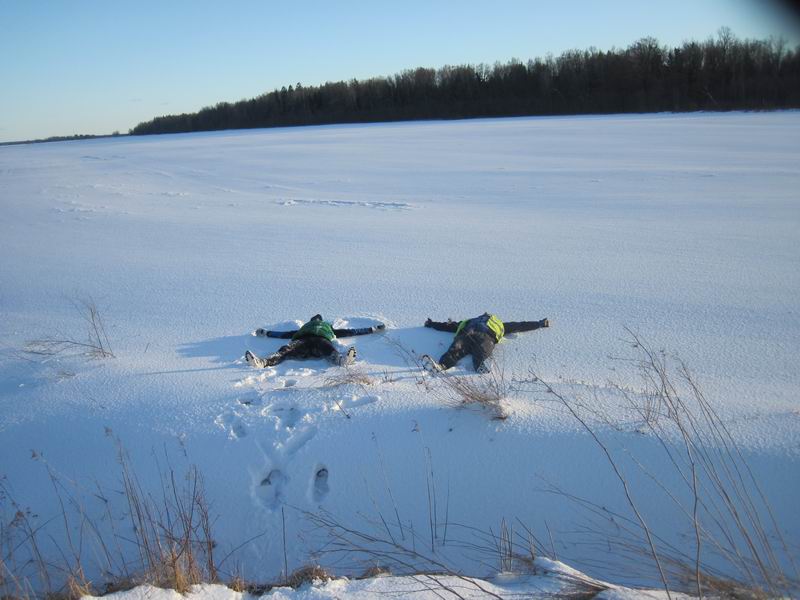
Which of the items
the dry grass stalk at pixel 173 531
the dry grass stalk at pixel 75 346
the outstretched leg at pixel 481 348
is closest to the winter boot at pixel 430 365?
the outstretched leg at pixel 481 348

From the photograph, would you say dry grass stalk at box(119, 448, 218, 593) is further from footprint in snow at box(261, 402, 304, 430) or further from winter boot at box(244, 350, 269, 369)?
winter boot at box(244, 350, 269, 369)

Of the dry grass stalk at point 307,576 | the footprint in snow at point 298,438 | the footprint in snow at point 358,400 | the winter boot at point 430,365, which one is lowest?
the dry grass stalk at point 307,576

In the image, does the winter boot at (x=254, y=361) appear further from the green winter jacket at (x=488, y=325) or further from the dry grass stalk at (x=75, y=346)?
the green winter jacket at (x=488, y=325)

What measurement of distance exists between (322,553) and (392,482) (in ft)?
1.85

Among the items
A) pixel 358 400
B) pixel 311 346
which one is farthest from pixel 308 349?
pixel 358 400

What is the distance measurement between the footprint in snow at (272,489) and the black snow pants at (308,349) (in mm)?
1468

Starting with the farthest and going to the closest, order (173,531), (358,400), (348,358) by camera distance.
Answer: (348,358) → (358,400) → (173,531)

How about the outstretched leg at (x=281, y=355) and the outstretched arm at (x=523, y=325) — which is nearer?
the outstretched leg at (x=281, y=355)

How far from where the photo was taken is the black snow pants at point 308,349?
4715 mm

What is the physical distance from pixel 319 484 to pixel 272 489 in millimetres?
→ 272

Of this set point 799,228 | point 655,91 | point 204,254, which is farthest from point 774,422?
point 655,91

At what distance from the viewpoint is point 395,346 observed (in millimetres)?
5074

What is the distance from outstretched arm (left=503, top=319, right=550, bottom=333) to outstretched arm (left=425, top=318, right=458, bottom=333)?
1.53 ft

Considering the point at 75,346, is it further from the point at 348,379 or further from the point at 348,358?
the point at 348,379
